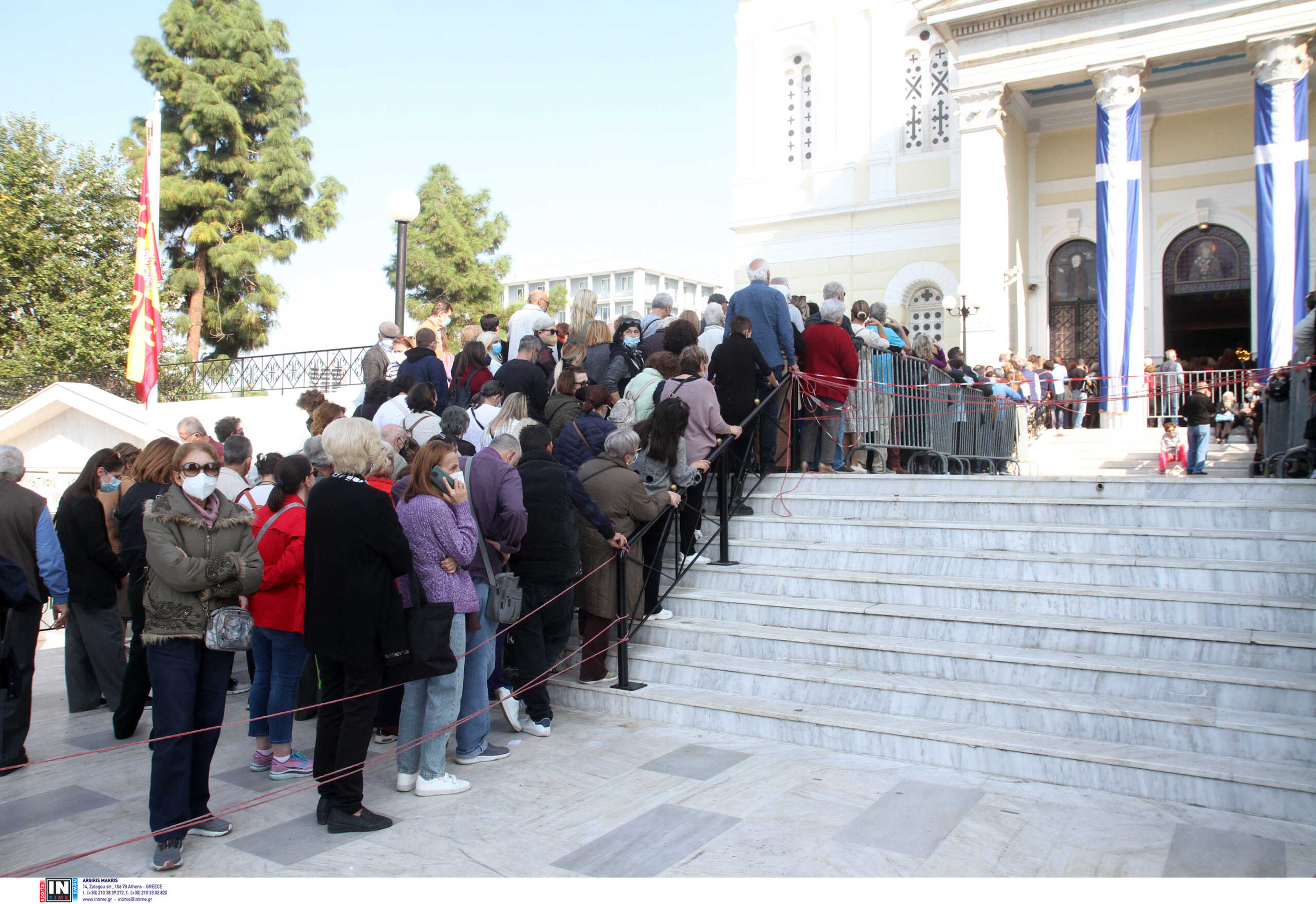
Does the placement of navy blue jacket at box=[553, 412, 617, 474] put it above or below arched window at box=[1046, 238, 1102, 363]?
below

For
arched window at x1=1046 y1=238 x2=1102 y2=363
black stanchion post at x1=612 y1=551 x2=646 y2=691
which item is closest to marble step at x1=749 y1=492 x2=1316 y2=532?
black stanchion post at x1=612 y1=551 x2=646 y2=691

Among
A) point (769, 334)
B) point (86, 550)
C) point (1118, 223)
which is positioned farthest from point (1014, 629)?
point (1118, 223)

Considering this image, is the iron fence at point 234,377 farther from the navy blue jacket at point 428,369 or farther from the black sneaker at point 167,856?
the black sneaker at point 167,856

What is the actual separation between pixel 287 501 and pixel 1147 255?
21.5 m

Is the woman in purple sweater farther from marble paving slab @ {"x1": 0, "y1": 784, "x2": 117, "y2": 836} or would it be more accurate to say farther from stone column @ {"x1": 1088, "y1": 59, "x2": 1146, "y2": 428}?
stone column @ {"x1": 1088, "y1": 59, "x2": 1146, "y2": 428}

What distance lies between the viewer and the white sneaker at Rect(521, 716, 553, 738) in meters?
5.71

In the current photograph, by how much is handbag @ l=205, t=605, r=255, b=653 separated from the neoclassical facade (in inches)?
688

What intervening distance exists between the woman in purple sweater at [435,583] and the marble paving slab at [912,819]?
2.07 meters

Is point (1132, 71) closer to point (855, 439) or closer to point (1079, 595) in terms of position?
point (855, 439)

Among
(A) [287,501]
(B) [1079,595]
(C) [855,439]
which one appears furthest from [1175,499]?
(A) [287,501]

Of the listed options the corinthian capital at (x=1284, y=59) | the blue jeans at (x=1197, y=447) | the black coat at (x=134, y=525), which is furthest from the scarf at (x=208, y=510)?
the corinthian capital at (x=1284, y=59)

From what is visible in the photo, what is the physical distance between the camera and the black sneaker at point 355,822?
4.26 metres

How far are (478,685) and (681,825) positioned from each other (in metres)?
1.69

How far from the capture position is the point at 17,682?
5.41 metres
